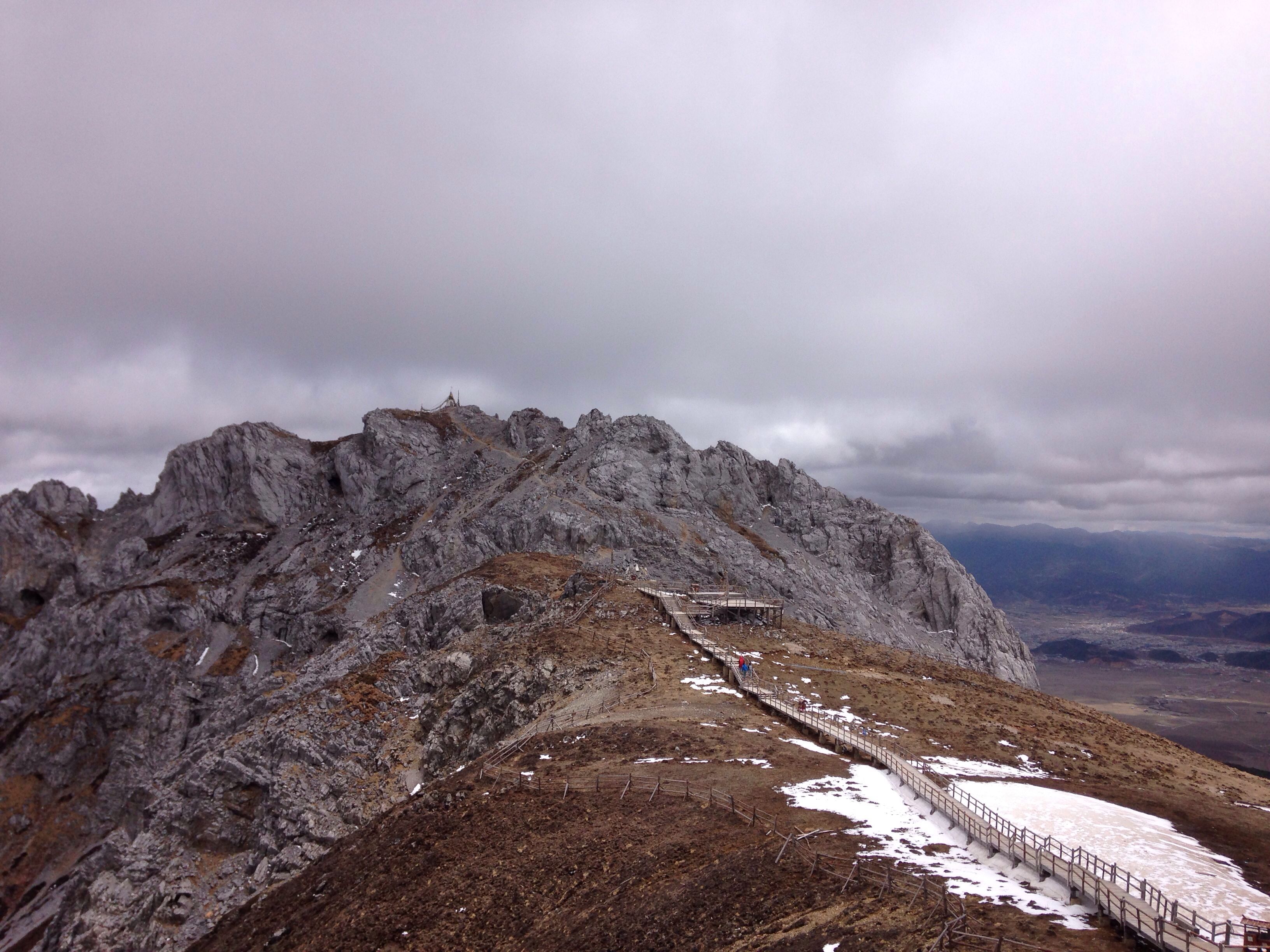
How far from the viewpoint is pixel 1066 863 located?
1576 centimetres

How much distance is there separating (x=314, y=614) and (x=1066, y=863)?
109346 mm

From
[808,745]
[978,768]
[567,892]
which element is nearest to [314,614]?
[808,745]

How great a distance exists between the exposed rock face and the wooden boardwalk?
18.6 metres

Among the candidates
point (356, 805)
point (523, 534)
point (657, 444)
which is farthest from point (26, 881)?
point (657, 444)

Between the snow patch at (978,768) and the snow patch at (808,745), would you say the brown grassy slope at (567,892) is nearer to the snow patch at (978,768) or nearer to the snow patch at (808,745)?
the snow patch at (808,745)

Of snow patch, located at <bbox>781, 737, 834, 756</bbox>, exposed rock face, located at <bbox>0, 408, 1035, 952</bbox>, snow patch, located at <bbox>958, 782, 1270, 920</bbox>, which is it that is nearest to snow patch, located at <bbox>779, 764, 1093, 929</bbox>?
snow patch, located at <bbox>781, 737, 834, 756</bbox>

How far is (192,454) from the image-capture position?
147750 millimetres

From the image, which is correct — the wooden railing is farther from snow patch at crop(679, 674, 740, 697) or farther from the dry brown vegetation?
snow patch at crop(679, 674, 740, 697)

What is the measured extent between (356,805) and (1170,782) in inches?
1521

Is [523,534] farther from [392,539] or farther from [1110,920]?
[1110,920]

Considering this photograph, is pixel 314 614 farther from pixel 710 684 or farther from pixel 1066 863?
pixel 1066 863

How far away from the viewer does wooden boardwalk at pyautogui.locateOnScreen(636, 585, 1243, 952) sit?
12656mm

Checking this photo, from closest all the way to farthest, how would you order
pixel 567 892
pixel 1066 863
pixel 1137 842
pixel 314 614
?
pixel 1066 863, pixel 567 892, pixel 1137 842, pixel 314 614

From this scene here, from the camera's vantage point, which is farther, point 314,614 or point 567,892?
point 314,614
